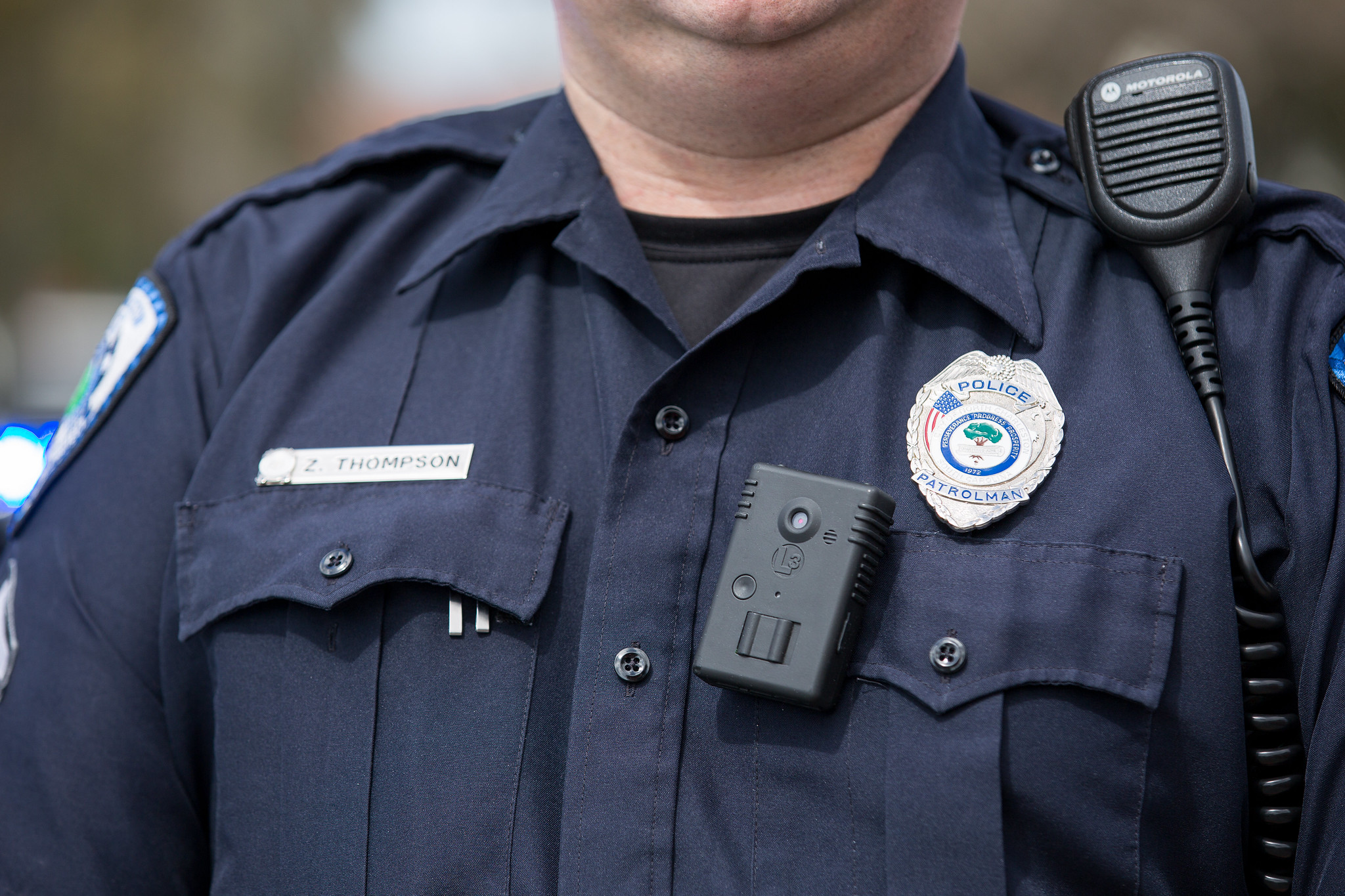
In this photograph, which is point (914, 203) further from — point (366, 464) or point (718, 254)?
point (366, 464)

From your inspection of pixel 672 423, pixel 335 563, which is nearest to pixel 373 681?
pixel 335 563

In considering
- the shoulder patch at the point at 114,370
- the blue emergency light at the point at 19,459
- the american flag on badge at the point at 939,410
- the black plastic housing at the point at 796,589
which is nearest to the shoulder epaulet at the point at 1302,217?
the american flag on badge at the point at 939,410

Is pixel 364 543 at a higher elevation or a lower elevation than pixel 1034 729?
higher

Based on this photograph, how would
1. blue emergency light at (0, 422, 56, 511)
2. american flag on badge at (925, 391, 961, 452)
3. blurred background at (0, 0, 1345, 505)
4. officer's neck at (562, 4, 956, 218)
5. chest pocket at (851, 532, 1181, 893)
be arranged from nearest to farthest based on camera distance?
chest pocket at (851, 532, 1181, 893)
american flag on badge at (925, 391, 961, 452)
officer's neck at (562, 4, 956, 218)
blue emergency light at (0, 422, 56, 511)
blurred background at (0, 0, 1345, 505)

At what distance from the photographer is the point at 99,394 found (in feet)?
3.82

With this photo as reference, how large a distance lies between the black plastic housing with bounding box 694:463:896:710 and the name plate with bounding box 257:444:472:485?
0.86 ft

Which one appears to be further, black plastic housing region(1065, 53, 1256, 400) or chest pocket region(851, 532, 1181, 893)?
black plastic housing region(1065, 53, 1256, 400)

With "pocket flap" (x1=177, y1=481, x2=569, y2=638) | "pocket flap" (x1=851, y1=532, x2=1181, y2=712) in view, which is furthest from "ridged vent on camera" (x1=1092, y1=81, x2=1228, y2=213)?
"pocket flap" (x1=177, y1=481, x2=569, y2=638)

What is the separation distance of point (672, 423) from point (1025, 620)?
0.31m

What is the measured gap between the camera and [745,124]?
106cm

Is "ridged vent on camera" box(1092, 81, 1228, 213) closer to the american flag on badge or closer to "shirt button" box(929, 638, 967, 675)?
the american flag on badge

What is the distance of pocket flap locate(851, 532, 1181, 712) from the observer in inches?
32.9

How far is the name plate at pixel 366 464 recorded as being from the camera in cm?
101

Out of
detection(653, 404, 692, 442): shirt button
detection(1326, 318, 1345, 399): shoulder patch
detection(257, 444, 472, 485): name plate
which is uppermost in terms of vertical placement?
detection(1326, 318, 1345, 399): shoulder patch
